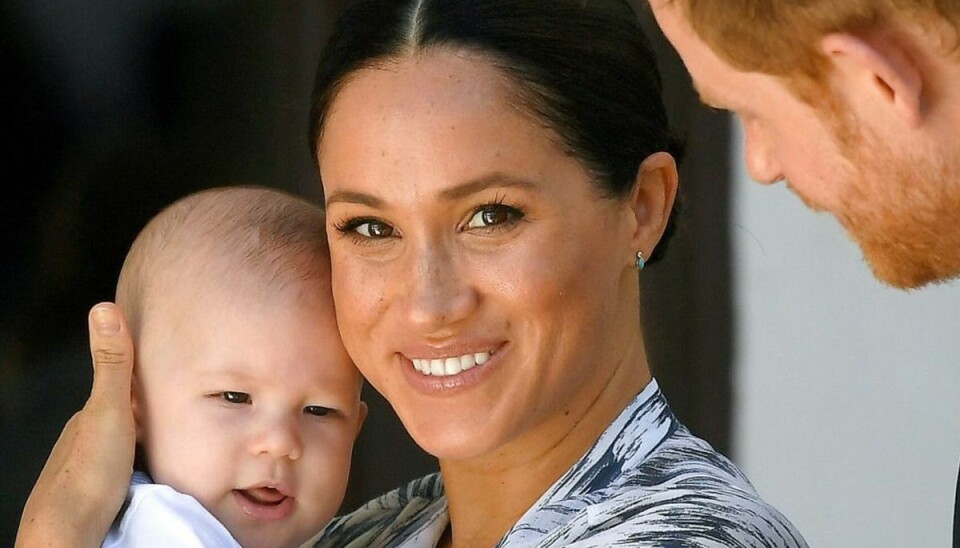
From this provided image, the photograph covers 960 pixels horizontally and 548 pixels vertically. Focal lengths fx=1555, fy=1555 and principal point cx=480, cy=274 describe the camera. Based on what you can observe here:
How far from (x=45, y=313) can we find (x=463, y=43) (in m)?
1.86

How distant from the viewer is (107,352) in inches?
81.0

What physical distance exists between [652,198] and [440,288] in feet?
1.13

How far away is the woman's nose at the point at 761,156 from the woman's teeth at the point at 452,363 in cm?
41

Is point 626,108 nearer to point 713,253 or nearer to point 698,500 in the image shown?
point 698,500

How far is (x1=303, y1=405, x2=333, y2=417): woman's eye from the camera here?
6.86ft

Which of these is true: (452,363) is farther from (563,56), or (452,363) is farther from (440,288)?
(563,56)

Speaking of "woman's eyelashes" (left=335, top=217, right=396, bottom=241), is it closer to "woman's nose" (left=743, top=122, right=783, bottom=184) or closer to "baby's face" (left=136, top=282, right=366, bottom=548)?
"baby's face" (left=136, top=282, right=366, bottom=548)

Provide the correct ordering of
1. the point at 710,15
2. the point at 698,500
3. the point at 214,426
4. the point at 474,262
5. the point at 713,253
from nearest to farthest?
1. the point at 710,15
2. the point at 698,500
3. the point at 474,262
4. the point at 214,426
5. the point at 713,253

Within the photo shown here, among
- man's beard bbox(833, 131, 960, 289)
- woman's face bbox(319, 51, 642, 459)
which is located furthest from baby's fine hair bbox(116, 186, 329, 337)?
man's beard bbox(833, 131, 960, 289)

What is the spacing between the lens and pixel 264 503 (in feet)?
6.78

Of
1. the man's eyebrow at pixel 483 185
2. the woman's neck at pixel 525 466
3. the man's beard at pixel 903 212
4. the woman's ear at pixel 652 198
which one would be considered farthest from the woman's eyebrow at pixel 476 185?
the man's beard at pixel 903 212

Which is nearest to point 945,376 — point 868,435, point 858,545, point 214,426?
point 868,435

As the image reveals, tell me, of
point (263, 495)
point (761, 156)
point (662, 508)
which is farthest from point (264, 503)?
point (761, 156)

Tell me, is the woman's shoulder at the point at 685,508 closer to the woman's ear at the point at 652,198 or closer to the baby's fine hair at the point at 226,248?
the woman's ear at the point at 652,198
